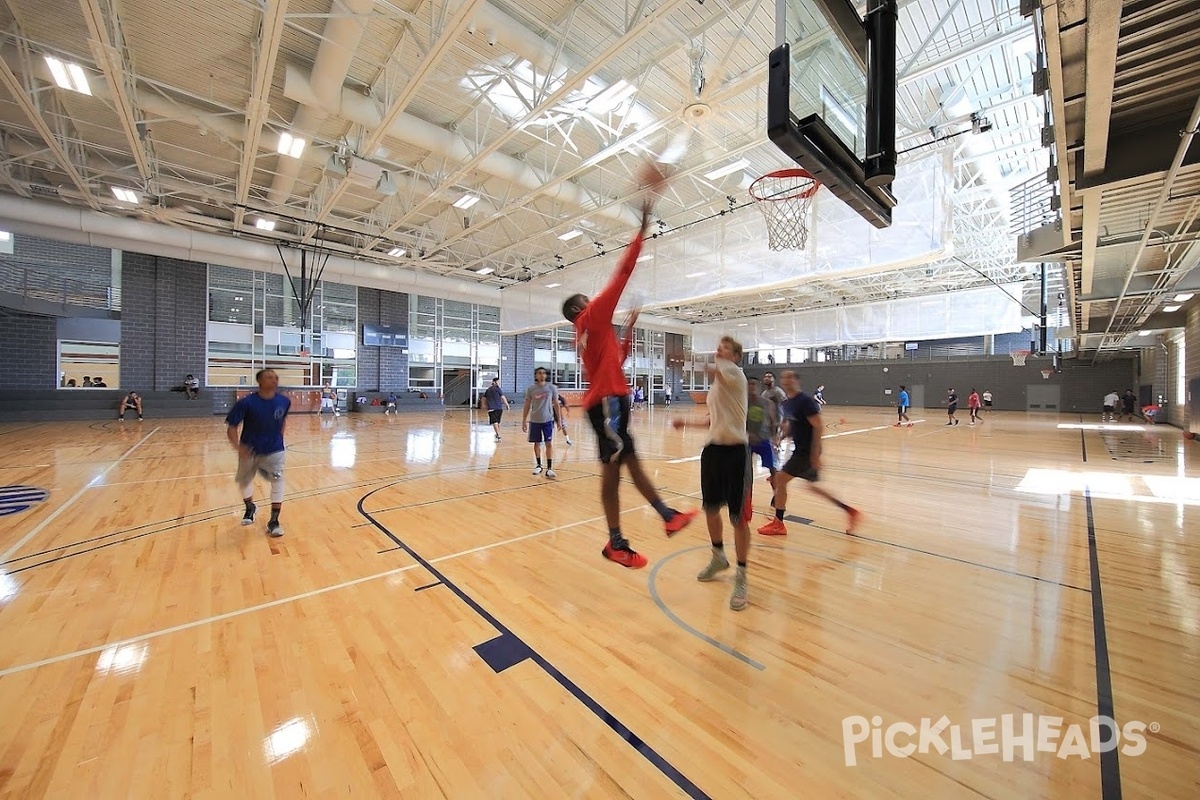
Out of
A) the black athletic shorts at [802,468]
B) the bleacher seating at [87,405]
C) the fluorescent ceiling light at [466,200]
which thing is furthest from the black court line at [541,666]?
the bleacher seating at [87,405]

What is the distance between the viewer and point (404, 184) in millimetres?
12453

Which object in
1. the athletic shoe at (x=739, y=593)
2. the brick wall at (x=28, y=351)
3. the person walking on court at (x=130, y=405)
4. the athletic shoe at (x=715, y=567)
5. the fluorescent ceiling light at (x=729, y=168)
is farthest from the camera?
the person walking on court at (x=130, y=405)

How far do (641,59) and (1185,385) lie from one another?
21.8 m

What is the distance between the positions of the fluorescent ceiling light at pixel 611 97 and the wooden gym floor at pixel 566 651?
6.94 m

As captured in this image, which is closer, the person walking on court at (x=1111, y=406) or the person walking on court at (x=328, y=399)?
the person walking on court at (x=328, y=399)

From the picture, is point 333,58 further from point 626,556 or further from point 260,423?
point 626,556

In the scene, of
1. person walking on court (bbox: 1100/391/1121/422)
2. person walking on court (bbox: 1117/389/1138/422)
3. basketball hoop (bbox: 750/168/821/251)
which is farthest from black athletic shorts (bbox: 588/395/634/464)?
person walking on court (bbox: 1117/389/1138/422)

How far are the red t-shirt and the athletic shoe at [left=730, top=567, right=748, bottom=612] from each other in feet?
4.82

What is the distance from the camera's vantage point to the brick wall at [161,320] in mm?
17297

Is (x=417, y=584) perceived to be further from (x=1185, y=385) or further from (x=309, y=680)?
(x=1185, y=385)

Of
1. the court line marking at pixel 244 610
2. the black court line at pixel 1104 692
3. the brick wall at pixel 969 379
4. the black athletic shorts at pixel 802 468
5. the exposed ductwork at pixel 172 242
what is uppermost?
the exposed ductwork at pixel 172 242

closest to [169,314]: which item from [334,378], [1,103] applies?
[334,378]

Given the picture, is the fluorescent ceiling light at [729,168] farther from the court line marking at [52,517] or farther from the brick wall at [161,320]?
the brick wall at [161,320]

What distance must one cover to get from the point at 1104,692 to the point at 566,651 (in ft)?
8.86
